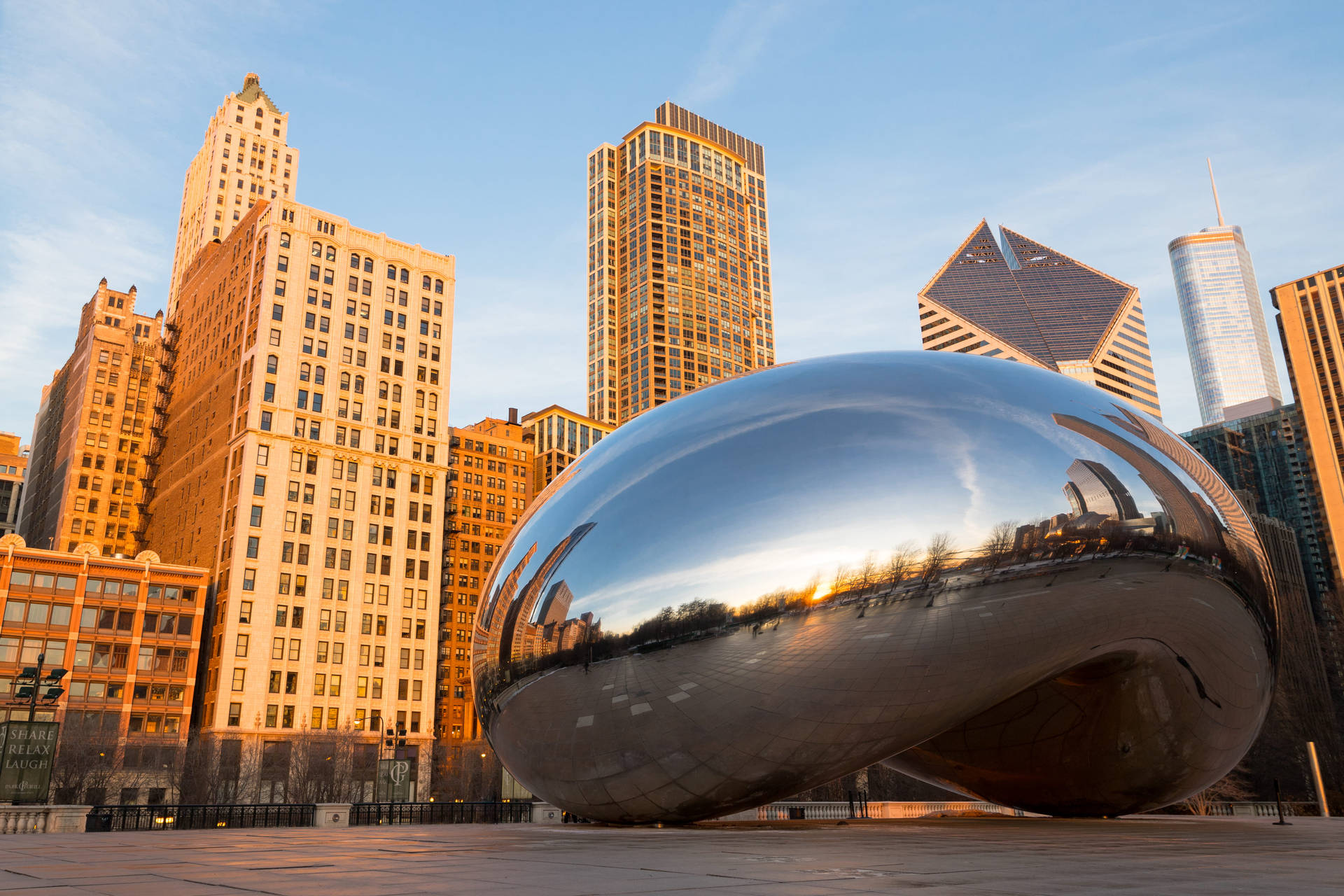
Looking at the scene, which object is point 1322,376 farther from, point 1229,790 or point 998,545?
point 998,545

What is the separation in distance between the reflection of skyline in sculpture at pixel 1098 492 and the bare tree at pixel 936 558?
1412 millimetres

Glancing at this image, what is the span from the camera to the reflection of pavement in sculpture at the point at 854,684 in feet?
30.6

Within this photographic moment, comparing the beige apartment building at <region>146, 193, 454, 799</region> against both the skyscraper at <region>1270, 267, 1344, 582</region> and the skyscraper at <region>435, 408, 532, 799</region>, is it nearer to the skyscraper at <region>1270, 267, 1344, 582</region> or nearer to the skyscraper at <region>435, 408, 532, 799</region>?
the skyscraper at <region>435, 408, 532, 799</region>

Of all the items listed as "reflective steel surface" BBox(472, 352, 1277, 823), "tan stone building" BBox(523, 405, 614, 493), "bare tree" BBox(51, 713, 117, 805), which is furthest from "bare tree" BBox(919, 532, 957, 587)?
"tan stone building" BBox(523, 405, 614, 493)

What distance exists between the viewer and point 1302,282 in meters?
136

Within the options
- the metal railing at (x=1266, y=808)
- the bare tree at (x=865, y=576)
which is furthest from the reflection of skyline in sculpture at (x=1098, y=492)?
the metal railing at (x=1266, y=808)

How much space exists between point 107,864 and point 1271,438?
6080 inches

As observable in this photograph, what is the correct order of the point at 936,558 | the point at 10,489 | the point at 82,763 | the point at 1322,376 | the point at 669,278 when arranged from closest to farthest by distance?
the point at 936,558 < the point at 82,763 < the point at 1322,376 < the point at 10,489 < the point at 669,278

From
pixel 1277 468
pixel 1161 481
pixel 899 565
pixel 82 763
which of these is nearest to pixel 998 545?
pixel 899 565

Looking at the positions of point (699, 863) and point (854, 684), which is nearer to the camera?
point (699, 863)

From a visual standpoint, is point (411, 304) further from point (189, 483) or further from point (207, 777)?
point (207, 777)

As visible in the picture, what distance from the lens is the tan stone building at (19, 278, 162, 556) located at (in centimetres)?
11669

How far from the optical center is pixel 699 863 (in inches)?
308

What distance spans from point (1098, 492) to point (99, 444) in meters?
132
